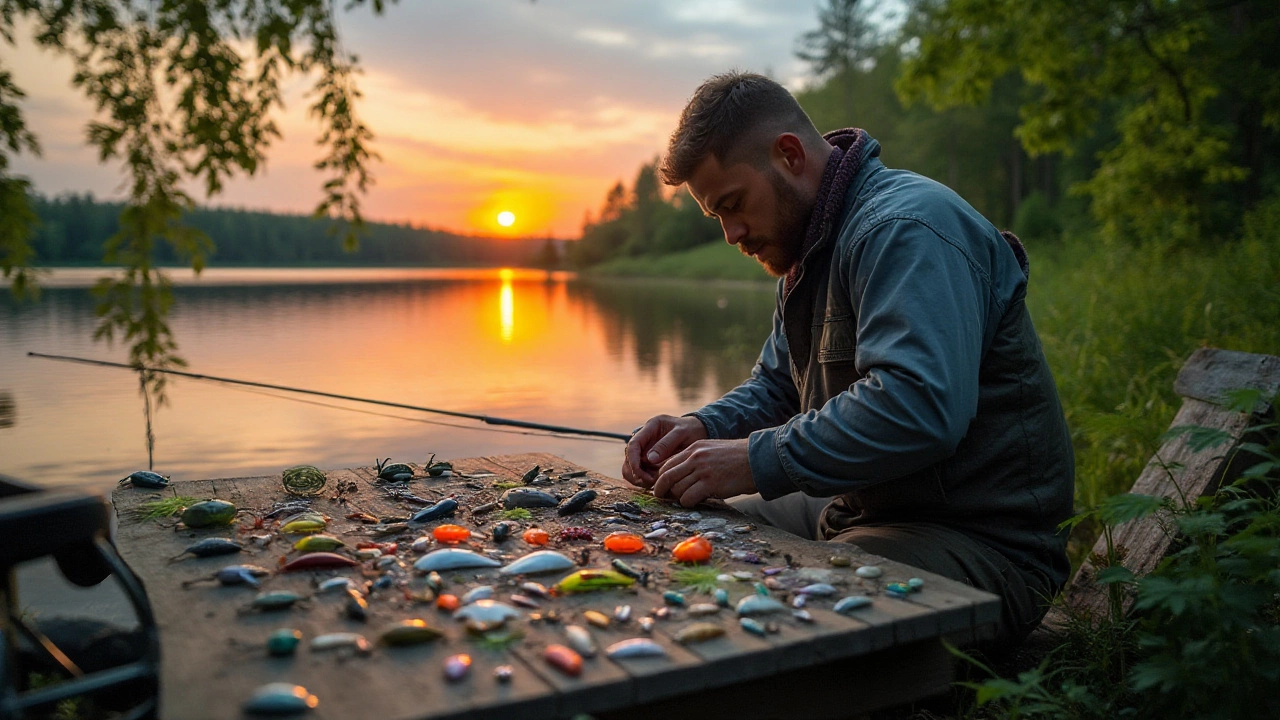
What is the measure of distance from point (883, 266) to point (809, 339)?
24.5 inches

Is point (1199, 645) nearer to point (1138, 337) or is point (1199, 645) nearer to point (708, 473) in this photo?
point (708, 473)

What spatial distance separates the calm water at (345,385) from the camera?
774cm

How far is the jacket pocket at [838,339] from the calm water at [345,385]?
2472 millimetres

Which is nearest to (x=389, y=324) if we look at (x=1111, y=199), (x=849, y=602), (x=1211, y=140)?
(x=1111, y=199)

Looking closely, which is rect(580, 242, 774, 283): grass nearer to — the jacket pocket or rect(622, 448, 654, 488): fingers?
rect(622, 448, 654, 488): fingers

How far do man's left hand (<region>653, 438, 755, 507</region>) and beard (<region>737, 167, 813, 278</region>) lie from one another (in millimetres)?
620

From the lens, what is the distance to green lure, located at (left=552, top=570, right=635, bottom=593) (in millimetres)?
1910

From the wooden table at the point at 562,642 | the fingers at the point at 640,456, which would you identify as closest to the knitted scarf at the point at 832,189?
the fingers at the point at 640,456

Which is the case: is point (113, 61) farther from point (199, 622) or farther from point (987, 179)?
point (987, 179)

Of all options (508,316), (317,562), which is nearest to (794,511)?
(317,562)

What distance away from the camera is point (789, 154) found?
2.89m

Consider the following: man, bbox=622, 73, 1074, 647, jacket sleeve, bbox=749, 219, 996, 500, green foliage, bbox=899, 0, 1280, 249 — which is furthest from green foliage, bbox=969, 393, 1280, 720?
green foliage, bbox=899, 0, 1280, 249

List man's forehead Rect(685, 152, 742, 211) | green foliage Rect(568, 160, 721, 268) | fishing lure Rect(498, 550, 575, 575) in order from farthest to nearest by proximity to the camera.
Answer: green foliage Rect(568, 160, 721, 268)
man's forehead Rect(685, 152, 742, 211)
fishing lure Rect(498, 550, 575, 575)

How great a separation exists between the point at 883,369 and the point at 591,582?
93 cm
